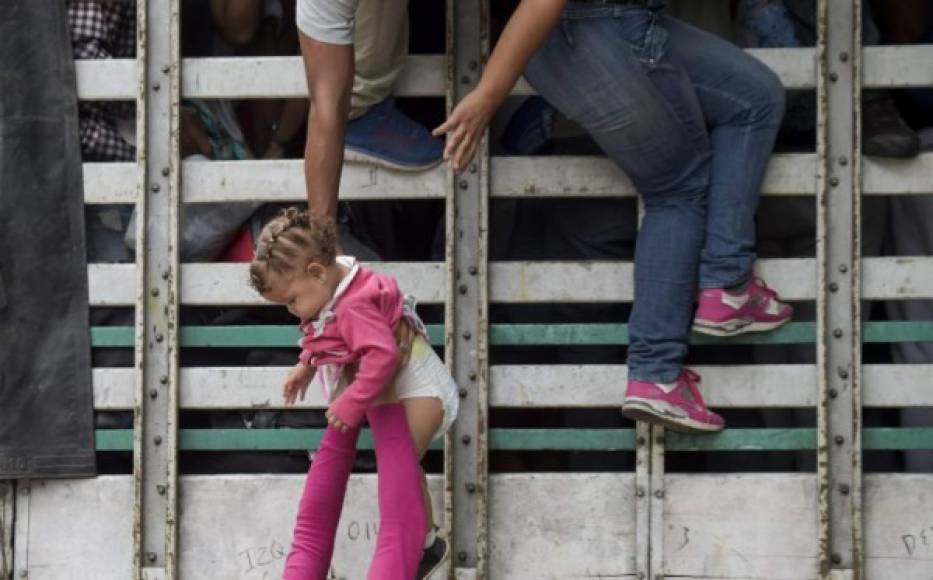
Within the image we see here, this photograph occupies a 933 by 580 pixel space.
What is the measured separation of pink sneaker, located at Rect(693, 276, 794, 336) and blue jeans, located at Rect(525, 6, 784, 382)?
0.04 metres

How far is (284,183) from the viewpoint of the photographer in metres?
6.04

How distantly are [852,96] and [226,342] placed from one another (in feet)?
6.75

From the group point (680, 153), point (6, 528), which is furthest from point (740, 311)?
point (6, 528)

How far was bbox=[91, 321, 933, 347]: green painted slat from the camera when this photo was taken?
5.91 metres

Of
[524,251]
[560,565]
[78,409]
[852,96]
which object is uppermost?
[852,96]

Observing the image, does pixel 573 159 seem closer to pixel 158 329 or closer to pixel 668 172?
pixel 668 172

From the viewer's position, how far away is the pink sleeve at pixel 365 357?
5156 mm

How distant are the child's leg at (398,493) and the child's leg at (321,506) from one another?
11 cm

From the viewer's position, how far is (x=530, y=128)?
614 centimetres

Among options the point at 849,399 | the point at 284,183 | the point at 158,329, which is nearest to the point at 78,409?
the point at 158,329

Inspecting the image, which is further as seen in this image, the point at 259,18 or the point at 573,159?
the point at 259,18

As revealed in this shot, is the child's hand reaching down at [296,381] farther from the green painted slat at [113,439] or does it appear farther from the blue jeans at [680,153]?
the blue jeans at [680,153]

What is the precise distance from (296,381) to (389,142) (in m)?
0.87

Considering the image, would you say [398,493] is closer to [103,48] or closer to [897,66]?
[103,48]
